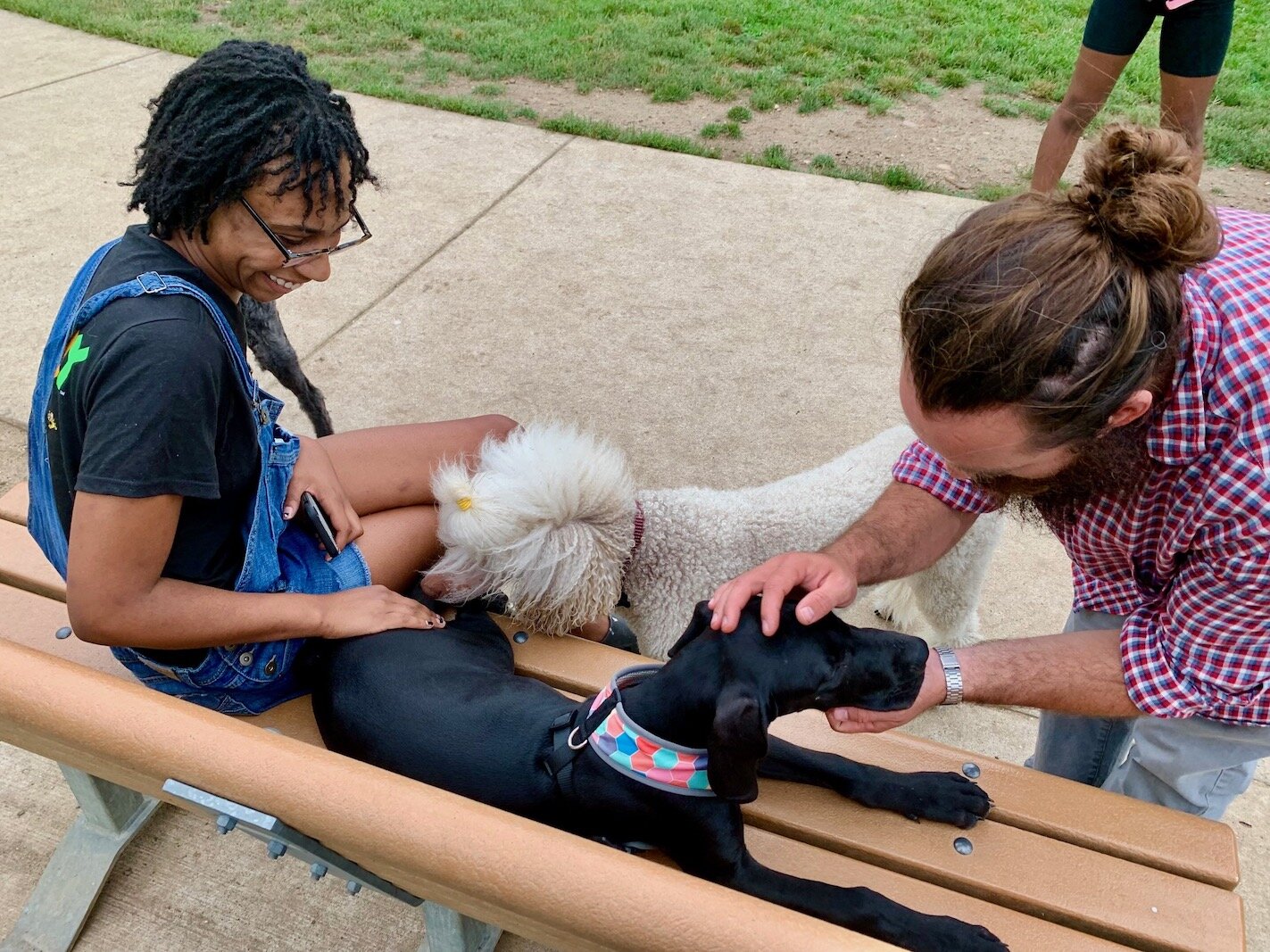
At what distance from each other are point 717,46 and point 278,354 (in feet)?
17.4

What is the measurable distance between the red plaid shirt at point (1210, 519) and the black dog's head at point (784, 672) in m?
0.43

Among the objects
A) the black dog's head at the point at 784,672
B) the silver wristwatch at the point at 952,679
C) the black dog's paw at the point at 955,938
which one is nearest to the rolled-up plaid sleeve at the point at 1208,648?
the silver wristwatch at the point at 952,679

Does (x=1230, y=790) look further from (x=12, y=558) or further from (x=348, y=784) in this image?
(x=12, y=558)

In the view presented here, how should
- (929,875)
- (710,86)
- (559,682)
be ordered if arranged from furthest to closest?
(710,86) < (559,682) < (929,875)

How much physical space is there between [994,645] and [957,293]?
30.7 inches

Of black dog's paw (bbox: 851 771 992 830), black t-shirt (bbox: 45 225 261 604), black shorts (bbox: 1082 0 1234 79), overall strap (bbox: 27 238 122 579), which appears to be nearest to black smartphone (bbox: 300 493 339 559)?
black t-shirt (bbox: 45 225 261 604)

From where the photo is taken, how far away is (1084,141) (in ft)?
19.1

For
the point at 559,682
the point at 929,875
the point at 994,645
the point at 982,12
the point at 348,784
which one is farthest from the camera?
the point at 982,12

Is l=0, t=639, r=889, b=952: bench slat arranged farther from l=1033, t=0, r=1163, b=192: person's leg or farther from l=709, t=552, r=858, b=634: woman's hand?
l=1033, t=0, r=1163, b=192: person's leg

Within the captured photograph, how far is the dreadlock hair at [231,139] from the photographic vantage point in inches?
64.2

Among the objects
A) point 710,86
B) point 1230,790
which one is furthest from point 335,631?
point 710,86

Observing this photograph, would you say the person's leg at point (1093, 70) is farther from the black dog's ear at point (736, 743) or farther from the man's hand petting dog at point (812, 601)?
the black dog's ear at point (736, 743)

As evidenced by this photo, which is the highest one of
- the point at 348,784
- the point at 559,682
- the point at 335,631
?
the point at 348,784

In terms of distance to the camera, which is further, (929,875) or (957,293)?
(929,875)
